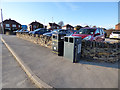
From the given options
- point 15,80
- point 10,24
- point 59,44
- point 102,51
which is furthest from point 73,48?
point 10,24

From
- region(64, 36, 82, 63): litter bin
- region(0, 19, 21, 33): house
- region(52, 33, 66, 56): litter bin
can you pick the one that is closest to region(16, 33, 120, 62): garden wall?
region(64, 36, 82, 63): litter bin

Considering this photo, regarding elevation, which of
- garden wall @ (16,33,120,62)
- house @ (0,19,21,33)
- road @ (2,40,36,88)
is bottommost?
road @ (2,40,36,88)

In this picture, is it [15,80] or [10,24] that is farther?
[10,24]

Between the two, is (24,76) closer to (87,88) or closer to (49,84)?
(49,84)

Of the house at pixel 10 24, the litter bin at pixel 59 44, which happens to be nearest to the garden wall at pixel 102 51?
the litter bin at pixel 59 44

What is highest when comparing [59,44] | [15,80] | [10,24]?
[10,24]

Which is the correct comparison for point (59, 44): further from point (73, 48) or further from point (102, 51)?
point (102, 51)

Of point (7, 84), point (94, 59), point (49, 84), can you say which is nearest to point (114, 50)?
point (94, 59)

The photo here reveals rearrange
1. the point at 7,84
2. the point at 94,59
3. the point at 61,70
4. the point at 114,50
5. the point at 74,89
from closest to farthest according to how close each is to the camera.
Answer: the point at 74,89, the point at 7,84, the point at 61,70, the point at 114,50, the point at 94,59

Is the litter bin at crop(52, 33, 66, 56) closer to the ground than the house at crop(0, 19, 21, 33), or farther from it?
closer to the ground

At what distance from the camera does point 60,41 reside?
188 inches

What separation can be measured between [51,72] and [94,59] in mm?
2527

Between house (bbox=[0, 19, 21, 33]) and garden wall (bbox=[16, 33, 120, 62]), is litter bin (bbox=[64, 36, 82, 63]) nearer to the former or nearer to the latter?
garden wall (bbox=[16, 33, 120, 62])

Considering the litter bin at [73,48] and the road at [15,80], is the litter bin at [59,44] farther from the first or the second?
the road at [15,80]
